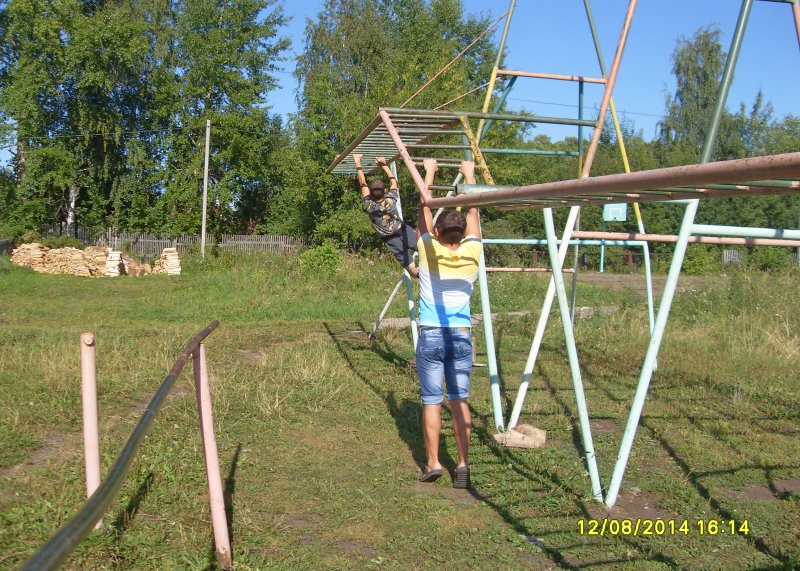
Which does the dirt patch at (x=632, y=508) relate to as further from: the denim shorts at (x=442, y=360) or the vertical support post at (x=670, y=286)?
the denim shorts at (x=442, y=360)

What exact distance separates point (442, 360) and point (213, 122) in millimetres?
31509

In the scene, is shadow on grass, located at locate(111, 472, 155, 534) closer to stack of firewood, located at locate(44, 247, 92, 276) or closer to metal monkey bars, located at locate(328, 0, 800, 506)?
metal monkey bars, located at locate(328, 0, 800, 506)

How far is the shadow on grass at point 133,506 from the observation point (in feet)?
12.1

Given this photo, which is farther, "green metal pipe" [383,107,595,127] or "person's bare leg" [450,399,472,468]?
"green metal pipe" [383,107,595,127]

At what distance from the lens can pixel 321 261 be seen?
18.4m

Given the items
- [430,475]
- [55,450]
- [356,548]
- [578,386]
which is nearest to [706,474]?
[578,386]

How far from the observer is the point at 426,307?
15.8ft

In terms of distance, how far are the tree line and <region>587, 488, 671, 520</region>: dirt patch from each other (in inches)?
890

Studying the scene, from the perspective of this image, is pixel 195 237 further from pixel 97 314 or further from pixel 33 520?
pixel 33 520

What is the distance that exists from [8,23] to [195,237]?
13643 millimetres

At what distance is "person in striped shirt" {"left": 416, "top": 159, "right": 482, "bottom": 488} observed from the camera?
188 inches

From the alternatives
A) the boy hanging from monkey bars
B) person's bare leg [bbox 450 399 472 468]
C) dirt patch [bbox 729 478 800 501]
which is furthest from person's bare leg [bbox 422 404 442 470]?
the boy hanging from monkey bars

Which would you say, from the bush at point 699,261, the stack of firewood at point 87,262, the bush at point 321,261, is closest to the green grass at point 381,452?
the bush at point 321,261

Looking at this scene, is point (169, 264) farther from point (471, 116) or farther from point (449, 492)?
point (449, 492)
